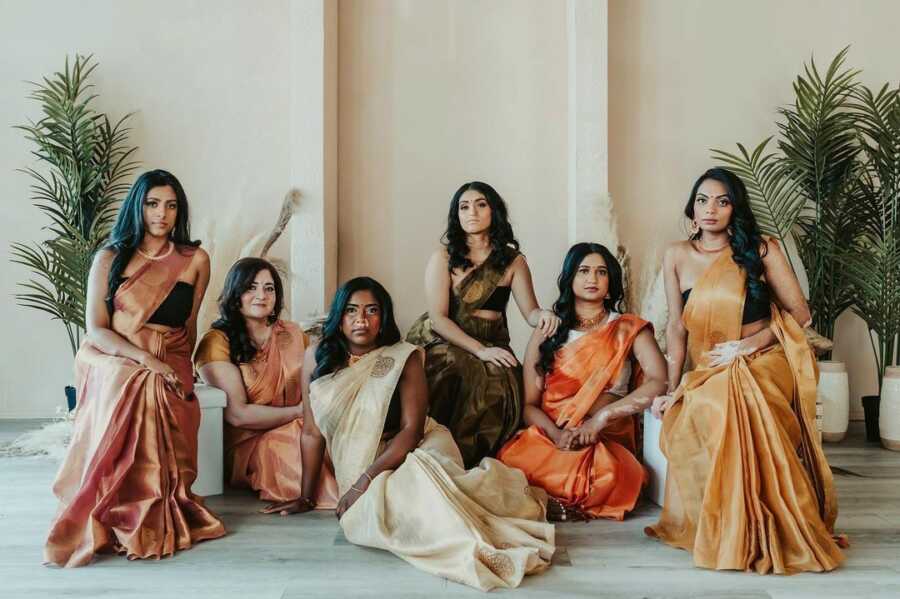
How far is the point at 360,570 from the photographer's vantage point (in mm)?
2844

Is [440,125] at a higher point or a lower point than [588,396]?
higher

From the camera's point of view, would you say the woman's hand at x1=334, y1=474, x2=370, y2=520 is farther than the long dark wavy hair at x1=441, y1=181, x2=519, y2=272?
No

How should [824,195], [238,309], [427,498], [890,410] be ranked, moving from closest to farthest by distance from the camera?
[427,498]
[238,309]
[890,410]
[824,195]

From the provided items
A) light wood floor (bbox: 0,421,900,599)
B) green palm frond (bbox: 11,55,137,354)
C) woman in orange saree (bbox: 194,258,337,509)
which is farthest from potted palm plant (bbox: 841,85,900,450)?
green palm frond (bbox: 11,55,137,354)

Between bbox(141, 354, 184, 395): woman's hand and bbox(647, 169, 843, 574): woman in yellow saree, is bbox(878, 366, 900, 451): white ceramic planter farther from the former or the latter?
bbox(141, 354, 184, 395): woman's hand

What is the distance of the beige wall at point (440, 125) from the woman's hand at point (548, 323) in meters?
2.09

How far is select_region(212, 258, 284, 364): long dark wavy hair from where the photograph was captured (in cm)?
407

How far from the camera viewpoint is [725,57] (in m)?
5.93

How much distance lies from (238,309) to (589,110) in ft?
9.68

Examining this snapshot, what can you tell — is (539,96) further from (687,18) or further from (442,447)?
(442,447)

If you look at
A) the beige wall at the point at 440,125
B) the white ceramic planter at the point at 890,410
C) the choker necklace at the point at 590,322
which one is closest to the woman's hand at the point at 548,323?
the choker necklace at the point at 590,322

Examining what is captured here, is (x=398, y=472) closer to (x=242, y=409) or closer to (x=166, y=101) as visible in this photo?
(x=242, y=409)

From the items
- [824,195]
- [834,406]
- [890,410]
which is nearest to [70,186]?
[824,195]

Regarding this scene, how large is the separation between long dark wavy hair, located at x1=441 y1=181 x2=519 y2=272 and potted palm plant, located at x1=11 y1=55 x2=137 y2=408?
2.82 m
